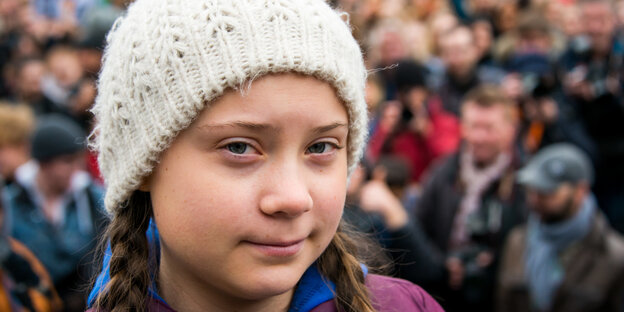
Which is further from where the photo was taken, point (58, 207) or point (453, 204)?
point (453, 204)

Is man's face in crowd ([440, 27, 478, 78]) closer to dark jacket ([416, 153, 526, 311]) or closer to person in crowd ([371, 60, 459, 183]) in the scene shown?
person in crowd ([371, 60, 459, 183])

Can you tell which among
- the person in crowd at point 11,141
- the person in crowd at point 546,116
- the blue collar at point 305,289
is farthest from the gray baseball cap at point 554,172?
the person in crowd at point 11,141

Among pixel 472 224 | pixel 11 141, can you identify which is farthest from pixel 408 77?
pixel 11 141

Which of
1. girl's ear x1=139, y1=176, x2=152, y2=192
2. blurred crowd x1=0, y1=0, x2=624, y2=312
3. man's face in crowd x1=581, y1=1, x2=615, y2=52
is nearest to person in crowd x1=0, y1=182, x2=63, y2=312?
blurred crowd x1=0, y1=0, x2=624, y2=312

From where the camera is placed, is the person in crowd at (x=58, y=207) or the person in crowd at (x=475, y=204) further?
the person in crowd at (x=475, y=204)

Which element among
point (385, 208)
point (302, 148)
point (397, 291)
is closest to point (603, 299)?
point (385, 208)

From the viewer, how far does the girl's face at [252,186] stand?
1529mm

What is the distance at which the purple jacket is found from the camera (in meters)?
1.91

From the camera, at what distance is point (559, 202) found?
4496mm

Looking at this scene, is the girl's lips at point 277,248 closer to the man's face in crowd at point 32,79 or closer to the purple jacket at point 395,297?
the purple jacket at point 395,297

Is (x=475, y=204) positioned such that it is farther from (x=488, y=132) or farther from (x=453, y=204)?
(x=488, y=132)

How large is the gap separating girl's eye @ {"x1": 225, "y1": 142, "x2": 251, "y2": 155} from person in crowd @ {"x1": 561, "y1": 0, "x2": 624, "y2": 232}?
5.10 metres

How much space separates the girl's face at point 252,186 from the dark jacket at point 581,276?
3082 mm

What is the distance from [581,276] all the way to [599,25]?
2896 mm
